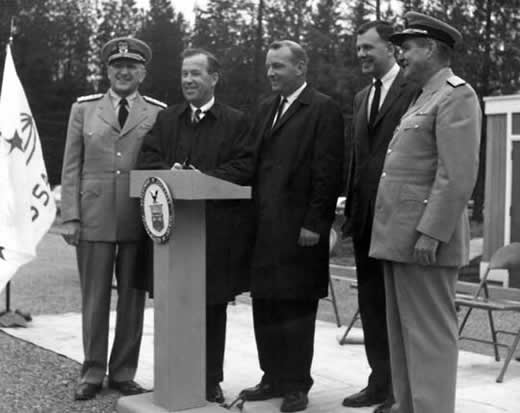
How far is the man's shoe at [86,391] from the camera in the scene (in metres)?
4.91

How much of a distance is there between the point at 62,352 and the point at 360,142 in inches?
118

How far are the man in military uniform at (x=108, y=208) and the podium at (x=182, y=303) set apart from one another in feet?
2.29

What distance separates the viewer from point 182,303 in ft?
13.6

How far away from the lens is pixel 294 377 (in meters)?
4.59

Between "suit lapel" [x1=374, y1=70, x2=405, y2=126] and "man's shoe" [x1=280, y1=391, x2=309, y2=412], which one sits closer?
"suit lapel" [x1=374, y1=70, x2=405, y2=126]

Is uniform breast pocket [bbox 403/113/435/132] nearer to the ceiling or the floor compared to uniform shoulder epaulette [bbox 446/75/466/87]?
nearer to the floor

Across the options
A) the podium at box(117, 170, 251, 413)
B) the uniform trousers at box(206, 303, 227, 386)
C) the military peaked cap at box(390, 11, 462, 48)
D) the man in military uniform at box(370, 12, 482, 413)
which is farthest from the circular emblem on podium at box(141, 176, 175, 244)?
the military peaked cap at box(390, 11, 462, 48)

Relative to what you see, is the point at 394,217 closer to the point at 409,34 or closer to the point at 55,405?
the point at 409,34

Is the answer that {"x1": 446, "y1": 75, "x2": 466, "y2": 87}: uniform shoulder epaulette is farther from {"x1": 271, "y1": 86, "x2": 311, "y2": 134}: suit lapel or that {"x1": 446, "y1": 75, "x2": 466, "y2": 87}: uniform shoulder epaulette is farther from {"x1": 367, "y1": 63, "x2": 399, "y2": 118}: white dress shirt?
{"x1": 271, "y1": 86, "x2": 311, "y2": 134}: suit lapel

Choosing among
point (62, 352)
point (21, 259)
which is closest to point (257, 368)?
point (62, 352)

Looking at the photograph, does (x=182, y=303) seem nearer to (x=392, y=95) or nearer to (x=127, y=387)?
(x=127, y=387)

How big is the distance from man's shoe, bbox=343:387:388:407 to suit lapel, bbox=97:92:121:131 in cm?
208

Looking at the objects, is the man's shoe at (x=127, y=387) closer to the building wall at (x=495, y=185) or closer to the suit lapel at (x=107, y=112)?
the suit lapel at (x=107, y=112)

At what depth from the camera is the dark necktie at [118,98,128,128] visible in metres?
4.99
